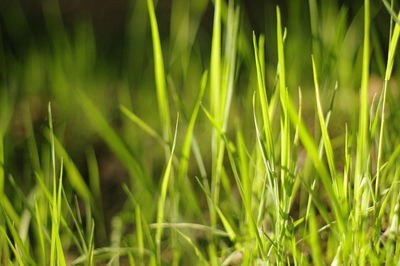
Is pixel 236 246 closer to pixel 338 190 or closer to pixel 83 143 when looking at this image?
pixel 338 190

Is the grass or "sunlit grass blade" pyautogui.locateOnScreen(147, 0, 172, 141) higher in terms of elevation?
"sunlit grass blade" pyautogui.locateOnScreen(147, 0, 172, 141)

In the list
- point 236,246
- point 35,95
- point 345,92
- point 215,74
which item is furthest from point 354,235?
point 35,95

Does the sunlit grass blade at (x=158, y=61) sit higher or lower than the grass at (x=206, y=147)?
higher

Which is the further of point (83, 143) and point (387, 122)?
point (83, 143)

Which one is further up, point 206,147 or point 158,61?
point 158,61

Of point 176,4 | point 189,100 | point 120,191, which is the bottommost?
point 120,191

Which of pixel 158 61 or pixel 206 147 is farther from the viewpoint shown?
pixel 206 147

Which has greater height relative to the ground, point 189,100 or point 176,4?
point 176,4

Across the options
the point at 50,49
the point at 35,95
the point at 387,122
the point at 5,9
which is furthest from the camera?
the point at 5,9
